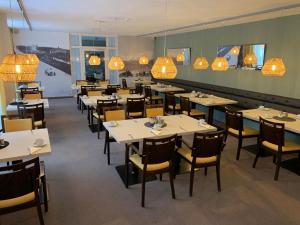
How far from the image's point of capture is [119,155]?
4953 mm

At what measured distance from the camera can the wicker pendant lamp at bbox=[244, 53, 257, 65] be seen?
6.73 metres

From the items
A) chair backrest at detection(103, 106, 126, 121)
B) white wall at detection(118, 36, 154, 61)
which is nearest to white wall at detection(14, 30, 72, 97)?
white wall at detection(118, 36, 154, 61)

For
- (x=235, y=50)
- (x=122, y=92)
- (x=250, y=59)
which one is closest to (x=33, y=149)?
(x=122, y=92)

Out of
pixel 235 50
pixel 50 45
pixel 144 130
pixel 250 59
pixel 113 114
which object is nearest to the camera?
pixel 144 130

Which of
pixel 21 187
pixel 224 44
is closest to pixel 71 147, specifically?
pixel 21 187

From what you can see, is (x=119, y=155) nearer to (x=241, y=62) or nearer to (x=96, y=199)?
(x=96, y=199)

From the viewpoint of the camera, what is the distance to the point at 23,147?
3.15 m

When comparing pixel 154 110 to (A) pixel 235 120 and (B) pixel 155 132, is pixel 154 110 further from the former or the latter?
(A) pixel 235 120

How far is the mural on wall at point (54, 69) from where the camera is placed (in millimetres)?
11062

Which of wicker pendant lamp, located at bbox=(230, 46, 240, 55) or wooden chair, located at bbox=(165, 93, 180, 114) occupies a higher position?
wicker pendant lamp, located at bbox=(230, 46, 240, 55)

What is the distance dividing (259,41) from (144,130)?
188 inches

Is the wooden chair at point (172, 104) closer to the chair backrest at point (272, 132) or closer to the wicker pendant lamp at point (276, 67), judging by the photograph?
the wicker pendant lamp at point (276, 67)

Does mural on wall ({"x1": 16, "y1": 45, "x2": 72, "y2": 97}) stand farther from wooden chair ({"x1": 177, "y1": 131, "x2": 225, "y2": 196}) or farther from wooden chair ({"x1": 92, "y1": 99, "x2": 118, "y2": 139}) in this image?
wooden chair ({"x1": 177, "y1": 131, "x2": 225, "y2": 196})

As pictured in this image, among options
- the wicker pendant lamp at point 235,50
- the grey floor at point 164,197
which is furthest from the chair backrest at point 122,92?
the wicker pendant lamp at point 235,50
